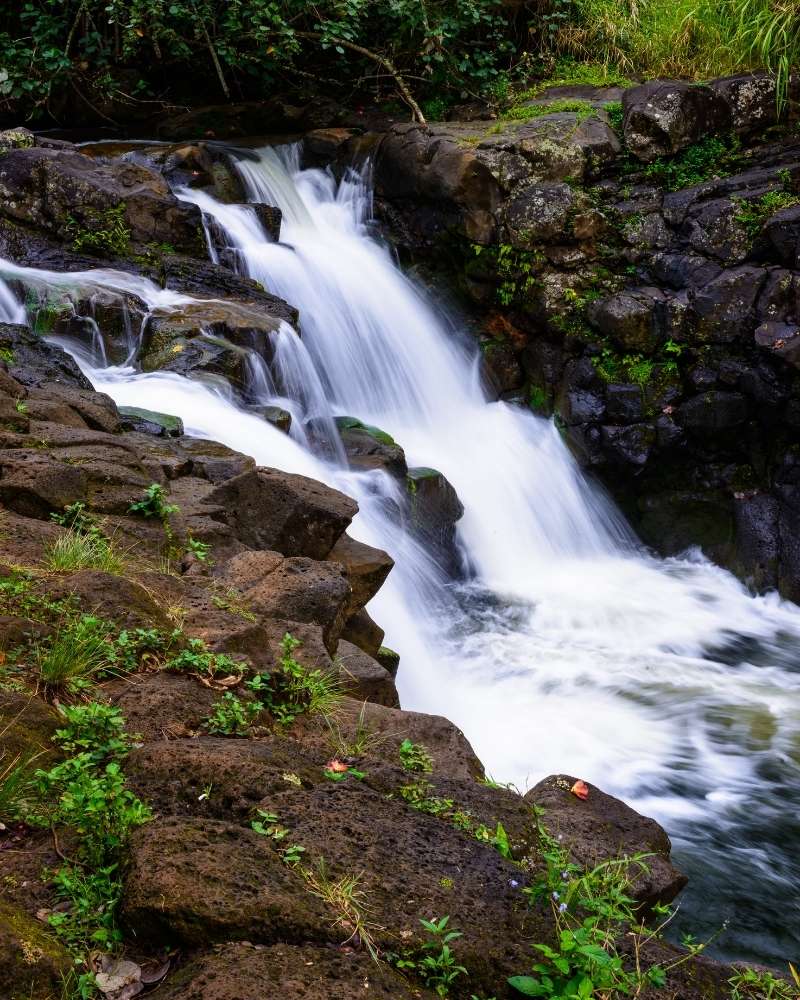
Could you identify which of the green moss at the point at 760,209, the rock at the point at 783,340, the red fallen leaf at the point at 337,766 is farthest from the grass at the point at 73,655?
the green moss at the point at 760,209

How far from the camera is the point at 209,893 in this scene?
6.49 ft

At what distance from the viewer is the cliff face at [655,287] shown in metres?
8.85

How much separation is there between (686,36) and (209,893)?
11.7 m

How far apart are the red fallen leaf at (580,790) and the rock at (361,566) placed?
189 cm

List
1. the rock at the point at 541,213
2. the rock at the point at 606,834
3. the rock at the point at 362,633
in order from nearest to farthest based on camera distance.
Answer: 1. the rock at the point at 606,834
2. the rock at the point at 362,633
3. the rock at the point at 541,213

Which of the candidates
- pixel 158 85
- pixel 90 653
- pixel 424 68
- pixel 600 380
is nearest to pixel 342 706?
pixel 90 653

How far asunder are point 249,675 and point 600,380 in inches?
278

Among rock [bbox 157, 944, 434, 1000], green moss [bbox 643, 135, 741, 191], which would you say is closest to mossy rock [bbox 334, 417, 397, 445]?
green moss [bbox 643, 135, 741, 191]

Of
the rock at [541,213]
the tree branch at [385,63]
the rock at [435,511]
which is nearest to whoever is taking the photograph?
the rock at [435,511]

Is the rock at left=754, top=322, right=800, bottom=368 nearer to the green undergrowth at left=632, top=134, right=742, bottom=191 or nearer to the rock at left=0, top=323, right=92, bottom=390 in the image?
the green undergrowth at left=632, top=134, right=742, bottom=191

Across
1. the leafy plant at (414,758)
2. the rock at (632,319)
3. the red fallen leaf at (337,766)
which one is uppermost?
the rock at (632,319)

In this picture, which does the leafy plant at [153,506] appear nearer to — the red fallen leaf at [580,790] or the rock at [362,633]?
the rock at [362,633]

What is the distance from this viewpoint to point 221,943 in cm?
192

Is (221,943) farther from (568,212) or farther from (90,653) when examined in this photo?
(568,212)
